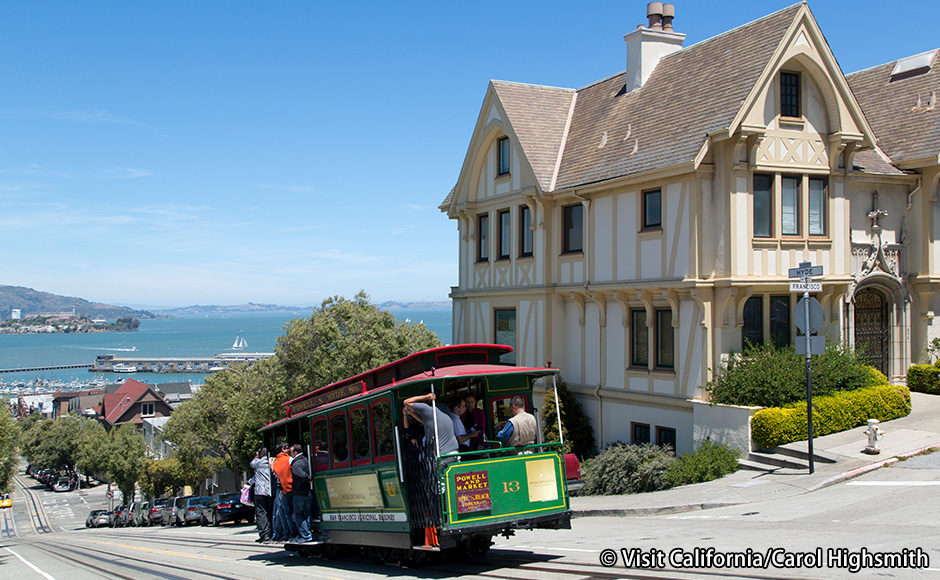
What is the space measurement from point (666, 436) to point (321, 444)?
11.0 m

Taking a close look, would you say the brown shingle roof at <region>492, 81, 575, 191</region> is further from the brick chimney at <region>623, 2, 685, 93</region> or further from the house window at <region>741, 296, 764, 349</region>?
the house window at <region>741, 296, 764, 349</region>

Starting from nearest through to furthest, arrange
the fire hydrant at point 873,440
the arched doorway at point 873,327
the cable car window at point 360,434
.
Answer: the cable car window at point 360,434, the fire hydrant at point 873,440, the arched doorway at point 873,327

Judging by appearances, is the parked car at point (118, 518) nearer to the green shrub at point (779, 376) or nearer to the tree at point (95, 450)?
the tree at point (95, 450)

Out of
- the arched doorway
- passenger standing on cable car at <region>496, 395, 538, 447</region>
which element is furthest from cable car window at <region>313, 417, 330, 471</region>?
the arched doorway

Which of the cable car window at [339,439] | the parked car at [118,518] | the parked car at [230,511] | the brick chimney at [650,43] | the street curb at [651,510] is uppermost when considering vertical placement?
the brick chimney at [650,43]

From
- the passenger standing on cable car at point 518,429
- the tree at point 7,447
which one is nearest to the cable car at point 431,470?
the passenger standing on cable car at point 518,429

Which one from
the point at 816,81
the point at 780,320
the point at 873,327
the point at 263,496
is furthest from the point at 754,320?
the point at 263,496

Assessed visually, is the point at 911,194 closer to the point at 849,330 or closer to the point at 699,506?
the point at 849,330

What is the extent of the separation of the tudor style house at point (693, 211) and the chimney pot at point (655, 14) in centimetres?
7

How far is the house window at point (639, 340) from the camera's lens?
74.0 feet

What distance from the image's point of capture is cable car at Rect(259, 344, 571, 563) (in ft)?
34.8

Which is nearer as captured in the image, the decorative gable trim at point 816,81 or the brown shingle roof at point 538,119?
the decorative gable trim at point 816,81

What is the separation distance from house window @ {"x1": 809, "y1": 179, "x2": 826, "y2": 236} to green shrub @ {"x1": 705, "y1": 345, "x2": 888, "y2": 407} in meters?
3.06

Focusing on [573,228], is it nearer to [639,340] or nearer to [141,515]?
[639,340]
